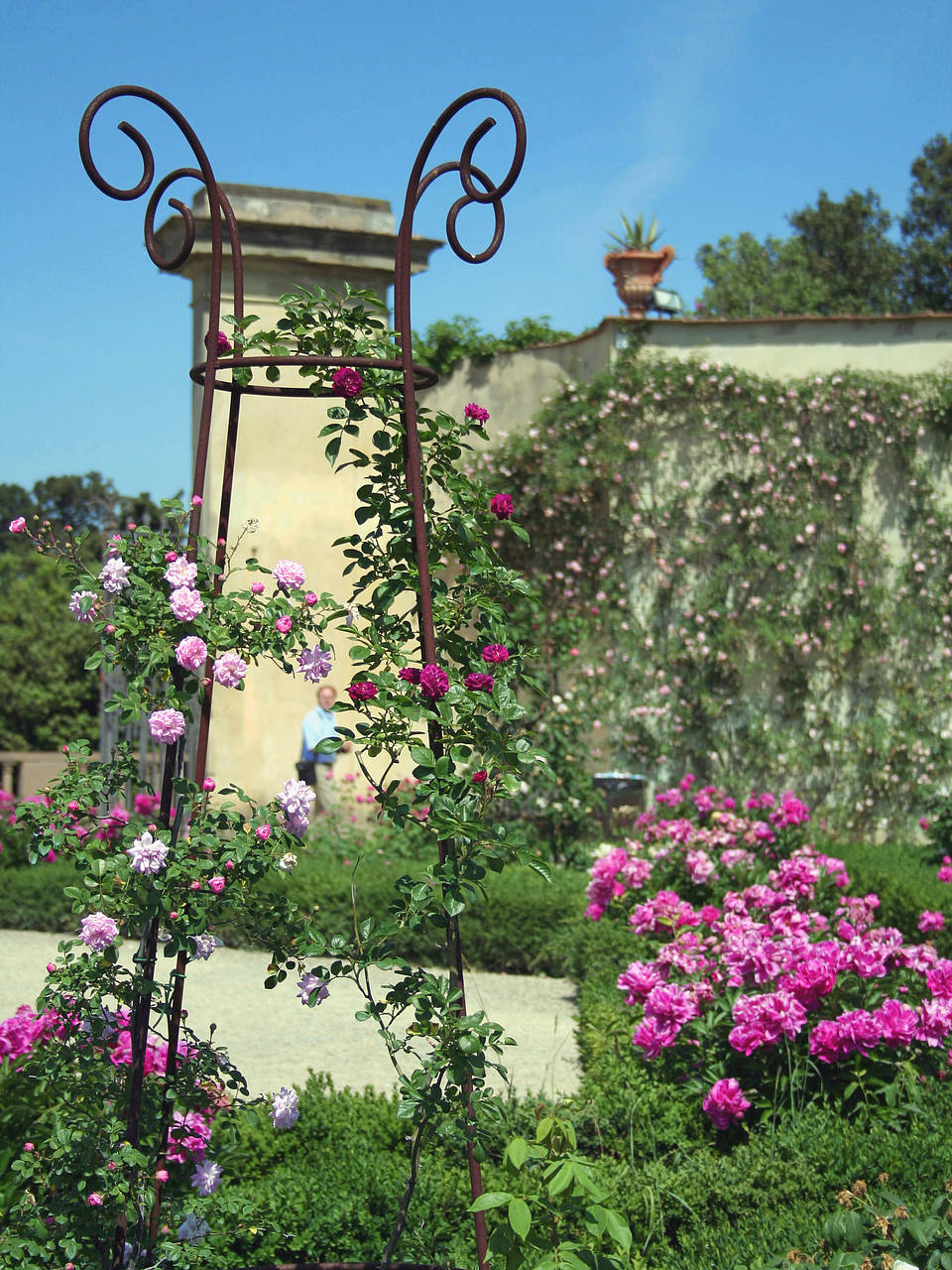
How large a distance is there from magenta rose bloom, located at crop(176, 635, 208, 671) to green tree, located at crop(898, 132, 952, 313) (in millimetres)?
26553

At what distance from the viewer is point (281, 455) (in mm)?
7969

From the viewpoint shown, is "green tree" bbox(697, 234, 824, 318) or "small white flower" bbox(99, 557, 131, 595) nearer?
"small white flower" bbox(99, 557, 131, 595)

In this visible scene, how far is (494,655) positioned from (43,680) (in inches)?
497

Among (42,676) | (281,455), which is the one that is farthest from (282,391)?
(42,676)

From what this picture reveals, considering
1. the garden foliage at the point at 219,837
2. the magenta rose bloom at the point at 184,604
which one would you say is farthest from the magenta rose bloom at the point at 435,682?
the magenta rose bloom at the point at 184,604

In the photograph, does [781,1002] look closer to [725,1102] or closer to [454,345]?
[725,1102]

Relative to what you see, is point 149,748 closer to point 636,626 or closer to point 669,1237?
point 636,626

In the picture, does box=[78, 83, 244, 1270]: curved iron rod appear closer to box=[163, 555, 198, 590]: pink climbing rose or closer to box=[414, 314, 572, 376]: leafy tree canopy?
box=[163, 555, 198, 590]: pink climbing rose

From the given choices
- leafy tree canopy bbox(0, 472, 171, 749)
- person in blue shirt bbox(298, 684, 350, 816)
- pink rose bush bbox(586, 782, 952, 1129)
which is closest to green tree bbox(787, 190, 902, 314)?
leafy tree canopy bbox(0, 472, 171, 749)

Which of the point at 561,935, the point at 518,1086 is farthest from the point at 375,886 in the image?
the point at 518,1086

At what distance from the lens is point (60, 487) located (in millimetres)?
44469

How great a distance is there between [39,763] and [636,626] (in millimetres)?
5742

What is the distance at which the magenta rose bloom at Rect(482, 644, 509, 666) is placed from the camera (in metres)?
2.22

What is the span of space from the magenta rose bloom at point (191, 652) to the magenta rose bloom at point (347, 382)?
0.55 m
